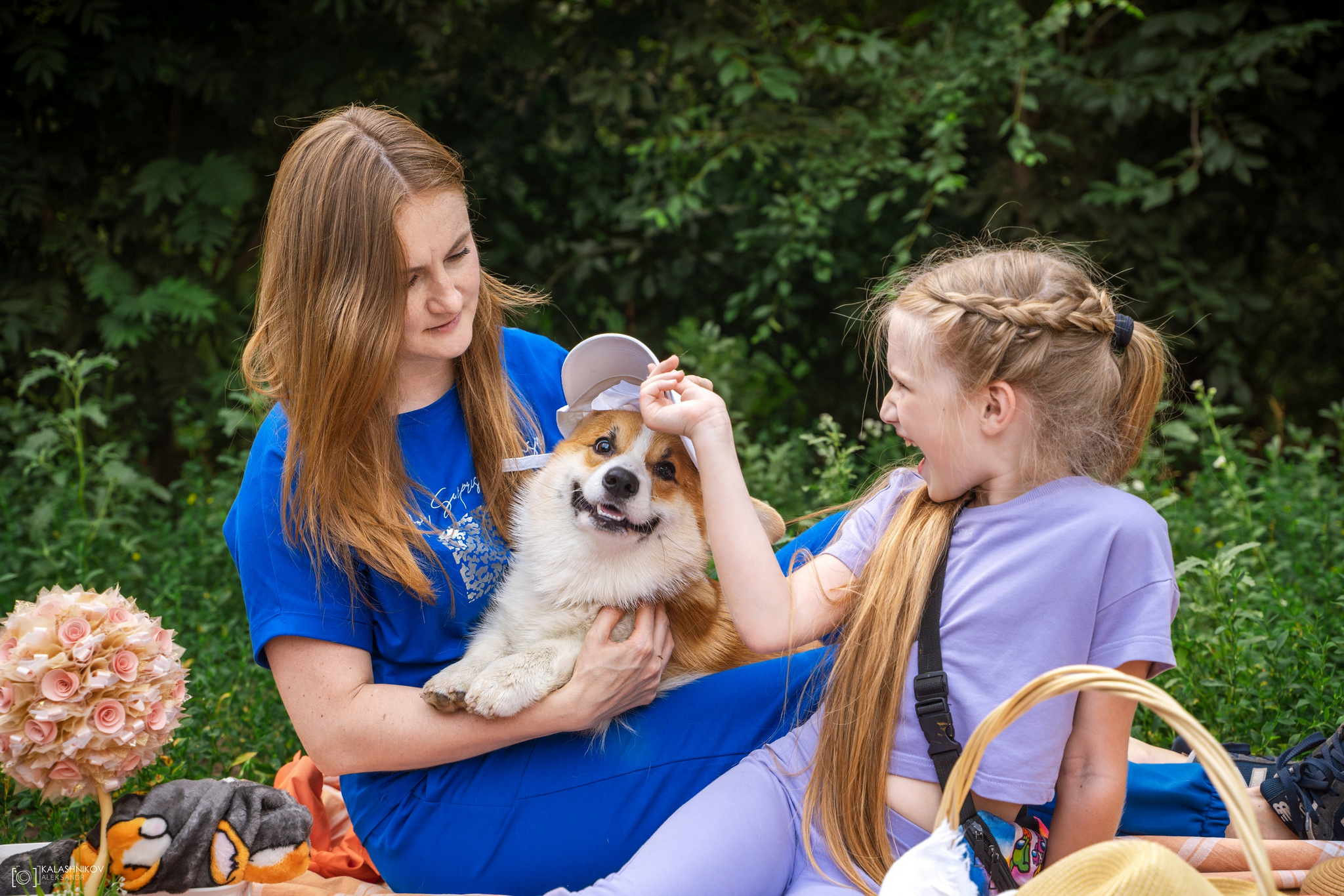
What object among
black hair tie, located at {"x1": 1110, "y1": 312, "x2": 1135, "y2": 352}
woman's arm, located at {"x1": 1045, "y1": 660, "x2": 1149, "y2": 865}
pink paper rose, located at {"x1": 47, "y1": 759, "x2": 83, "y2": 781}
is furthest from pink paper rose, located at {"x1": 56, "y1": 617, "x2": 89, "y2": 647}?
black hair tie, located at {"x1": 1110, "y1": 312, "x2": 1135, "y2": 352}

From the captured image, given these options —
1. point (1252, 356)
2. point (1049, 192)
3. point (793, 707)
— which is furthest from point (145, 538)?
point (1252, 356)

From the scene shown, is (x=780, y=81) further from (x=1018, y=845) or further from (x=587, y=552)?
(x=1018, y=845)

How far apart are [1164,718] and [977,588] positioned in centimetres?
A: 37

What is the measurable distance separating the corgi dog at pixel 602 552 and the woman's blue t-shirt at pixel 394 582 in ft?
0.21

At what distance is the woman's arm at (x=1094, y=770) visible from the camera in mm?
1526

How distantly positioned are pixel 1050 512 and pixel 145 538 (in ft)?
10.4

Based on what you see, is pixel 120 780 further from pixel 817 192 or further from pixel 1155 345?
pixel 817 192

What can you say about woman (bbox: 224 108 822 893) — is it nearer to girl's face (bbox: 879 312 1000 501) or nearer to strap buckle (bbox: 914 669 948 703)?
strap buckle (bbox: 914 669 948 703)

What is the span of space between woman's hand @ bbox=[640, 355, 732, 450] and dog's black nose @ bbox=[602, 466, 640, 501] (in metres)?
0.10

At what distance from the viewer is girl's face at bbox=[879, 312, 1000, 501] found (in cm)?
156

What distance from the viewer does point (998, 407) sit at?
1550 mm

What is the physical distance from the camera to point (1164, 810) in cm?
190

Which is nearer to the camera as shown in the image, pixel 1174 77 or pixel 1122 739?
pixel 1122 739

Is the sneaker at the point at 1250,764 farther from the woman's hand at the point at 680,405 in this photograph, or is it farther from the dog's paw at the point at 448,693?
the dog's paw at the point at 448,693
